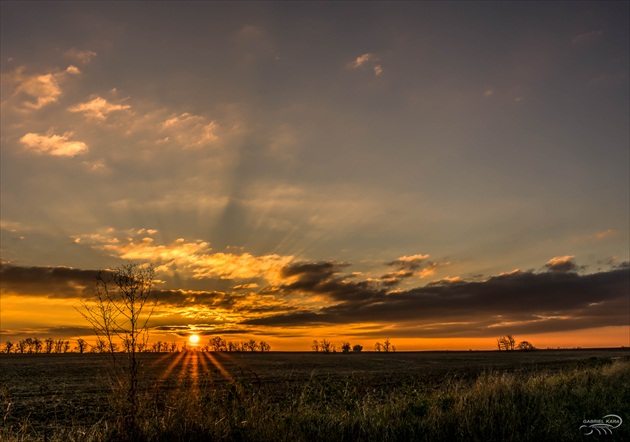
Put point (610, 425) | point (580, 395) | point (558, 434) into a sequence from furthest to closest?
point (580, 395), point (610, 425), point (558, 434)

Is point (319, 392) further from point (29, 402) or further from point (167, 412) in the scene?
point (29, 402)

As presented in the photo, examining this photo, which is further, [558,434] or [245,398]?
[245,398]

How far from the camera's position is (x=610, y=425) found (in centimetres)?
936

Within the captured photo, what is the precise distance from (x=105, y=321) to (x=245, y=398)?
312 centimetres

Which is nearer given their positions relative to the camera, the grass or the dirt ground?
the grass

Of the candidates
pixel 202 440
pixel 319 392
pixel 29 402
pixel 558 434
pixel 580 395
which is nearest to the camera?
pixel 202 440

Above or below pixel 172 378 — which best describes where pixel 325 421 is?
above

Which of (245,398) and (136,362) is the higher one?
(136,362)

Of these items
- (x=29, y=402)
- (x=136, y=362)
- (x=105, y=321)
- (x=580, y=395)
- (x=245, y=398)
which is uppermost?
(x=105, y=321)

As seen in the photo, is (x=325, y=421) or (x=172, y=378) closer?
(x=325, y=421)

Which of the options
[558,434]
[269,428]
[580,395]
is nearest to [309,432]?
[269,428]

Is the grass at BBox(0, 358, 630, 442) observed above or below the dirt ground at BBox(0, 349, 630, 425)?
above

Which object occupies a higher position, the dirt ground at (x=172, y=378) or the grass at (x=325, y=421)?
the grass at (x=325, y=421)

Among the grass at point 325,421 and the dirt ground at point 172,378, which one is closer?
the grass at point 325,421
